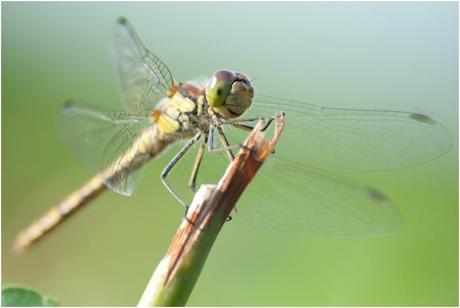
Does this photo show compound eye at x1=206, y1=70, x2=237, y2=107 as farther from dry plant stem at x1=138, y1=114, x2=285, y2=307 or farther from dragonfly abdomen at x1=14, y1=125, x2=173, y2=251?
dry plant stem at x1=138, y1=114, x2=285, y2=307

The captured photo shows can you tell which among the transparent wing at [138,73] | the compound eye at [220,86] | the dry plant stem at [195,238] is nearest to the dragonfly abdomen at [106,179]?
the transparent wing at [138,73]

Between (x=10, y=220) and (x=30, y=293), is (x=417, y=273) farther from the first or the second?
(x=10, y=220)

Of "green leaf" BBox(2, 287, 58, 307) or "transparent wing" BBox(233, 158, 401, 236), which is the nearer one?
"green leaf" BBox(2, 287, 58, 307)

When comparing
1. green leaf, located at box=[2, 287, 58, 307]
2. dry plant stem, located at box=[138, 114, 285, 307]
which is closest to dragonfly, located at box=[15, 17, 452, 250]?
dry plant stem, located at box=[138, 114, 285, 307]

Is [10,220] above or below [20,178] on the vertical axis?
below

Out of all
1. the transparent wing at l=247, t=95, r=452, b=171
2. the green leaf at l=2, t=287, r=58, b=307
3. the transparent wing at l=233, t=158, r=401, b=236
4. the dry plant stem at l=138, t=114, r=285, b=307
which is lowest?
the green leaf at l=2, t=287, r=58, b=307

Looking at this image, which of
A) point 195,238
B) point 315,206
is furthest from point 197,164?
point 195,238

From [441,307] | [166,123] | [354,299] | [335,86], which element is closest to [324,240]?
[354,299]
